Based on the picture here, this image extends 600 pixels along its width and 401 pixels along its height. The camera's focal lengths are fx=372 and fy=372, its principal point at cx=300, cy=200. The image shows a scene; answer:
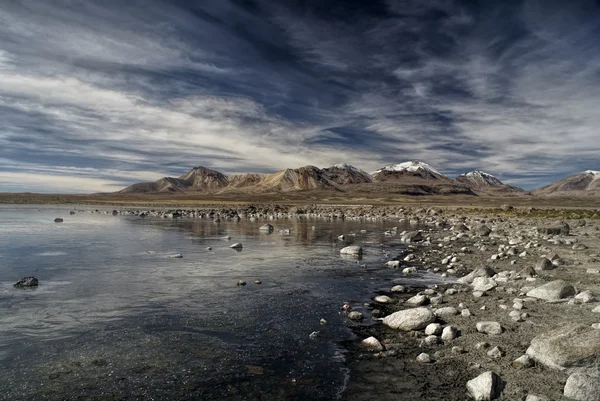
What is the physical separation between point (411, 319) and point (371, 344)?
1820 mm

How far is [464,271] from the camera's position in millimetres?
18984

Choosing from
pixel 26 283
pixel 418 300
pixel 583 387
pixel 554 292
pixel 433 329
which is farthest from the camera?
pixel 26 283

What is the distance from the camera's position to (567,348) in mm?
7707

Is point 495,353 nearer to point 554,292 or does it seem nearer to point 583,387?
point 583,387

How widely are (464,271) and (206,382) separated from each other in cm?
1521

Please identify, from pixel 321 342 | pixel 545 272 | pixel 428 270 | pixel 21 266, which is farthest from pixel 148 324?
A: pixel 545 272

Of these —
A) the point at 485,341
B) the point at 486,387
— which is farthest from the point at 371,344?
the point at 486,387

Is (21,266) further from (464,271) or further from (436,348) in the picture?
(464,271)

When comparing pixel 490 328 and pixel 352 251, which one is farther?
pixel 352 251

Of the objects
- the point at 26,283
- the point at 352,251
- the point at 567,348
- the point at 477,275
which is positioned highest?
the point at 567,348

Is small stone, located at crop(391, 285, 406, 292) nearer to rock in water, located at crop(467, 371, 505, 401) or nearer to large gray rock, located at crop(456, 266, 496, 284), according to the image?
large gray rock, located at crop(456, 266, 496, 284)

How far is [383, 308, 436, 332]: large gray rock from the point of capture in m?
10.8

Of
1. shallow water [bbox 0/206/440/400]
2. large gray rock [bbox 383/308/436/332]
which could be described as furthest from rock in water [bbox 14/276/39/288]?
large gray rock [bbox 383/308/436/332]

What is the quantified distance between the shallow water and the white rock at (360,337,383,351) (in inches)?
26.9
